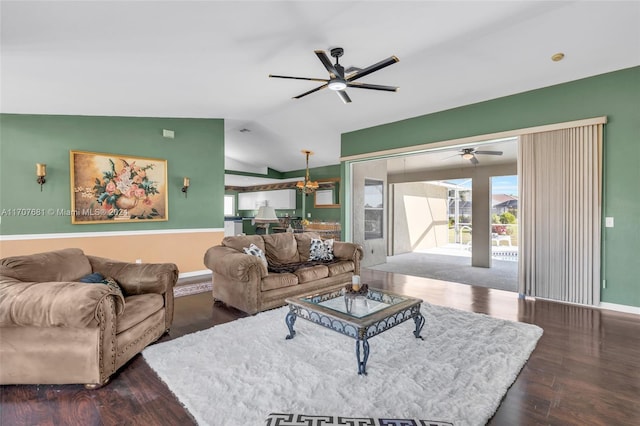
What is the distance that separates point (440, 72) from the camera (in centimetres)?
437

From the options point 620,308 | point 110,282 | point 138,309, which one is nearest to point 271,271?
point 138,309

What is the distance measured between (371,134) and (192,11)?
435cm

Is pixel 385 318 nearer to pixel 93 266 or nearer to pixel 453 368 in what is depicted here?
pixel 453 368

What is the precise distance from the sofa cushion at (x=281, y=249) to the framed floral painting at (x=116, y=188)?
7.77ft

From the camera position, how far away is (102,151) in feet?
17.0

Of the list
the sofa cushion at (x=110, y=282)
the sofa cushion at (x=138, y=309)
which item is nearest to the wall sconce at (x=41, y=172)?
the sofa cushion at (x=110, y=282)

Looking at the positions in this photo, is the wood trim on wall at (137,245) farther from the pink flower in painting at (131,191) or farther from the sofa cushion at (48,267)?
the sofa cushion at (48,267)

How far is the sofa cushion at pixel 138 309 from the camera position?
2482 millimetres

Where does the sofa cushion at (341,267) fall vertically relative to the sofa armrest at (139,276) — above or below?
below

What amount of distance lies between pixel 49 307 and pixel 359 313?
2.19 metres

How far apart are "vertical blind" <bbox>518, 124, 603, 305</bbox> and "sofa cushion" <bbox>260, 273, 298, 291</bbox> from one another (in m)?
3.34

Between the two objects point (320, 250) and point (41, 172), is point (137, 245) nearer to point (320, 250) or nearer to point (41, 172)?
point (41, 172)

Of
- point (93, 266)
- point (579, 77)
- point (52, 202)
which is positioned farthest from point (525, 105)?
point (52, 202)

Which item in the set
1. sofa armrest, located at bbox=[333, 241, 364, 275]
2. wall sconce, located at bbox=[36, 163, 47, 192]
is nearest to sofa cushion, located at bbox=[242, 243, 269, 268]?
sofa armrest, located at bbox=[333, 241, 364, 275]
